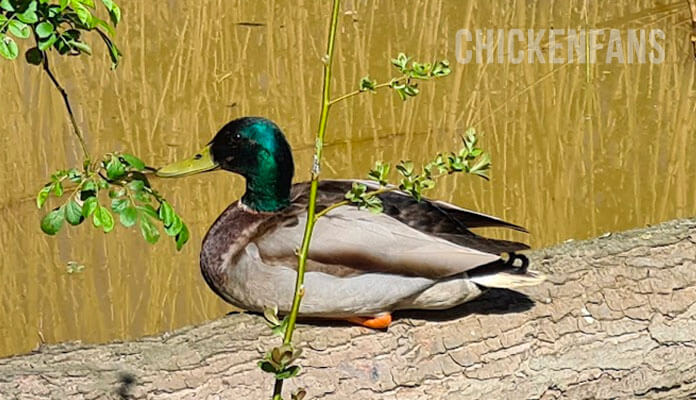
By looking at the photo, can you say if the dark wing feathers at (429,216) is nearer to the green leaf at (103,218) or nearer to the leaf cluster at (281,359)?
the green leaf at (103,218)

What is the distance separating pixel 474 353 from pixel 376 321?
9.1 inches

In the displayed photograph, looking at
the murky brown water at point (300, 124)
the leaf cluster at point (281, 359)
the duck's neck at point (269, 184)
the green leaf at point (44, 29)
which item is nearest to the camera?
the leaf cluster at point (281, 359)

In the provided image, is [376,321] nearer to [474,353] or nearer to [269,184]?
[474,353]

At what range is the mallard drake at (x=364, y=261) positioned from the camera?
112 inches

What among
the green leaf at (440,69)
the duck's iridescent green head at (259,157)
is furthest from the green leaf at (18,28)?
the duck's iridescent green head at (259,157)

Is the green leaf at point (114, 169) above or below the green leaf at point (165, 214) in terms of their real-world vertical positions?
above

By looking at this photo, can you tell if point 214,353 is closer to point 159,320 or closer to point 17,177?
point 159,320

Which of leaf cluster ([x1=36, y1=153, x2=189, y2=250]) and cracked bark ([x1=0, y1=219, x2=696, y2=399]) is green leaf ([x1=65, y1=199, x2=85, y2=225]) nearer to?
leaf cluster ([x1=36, y1=153, x2=189, y2=250])

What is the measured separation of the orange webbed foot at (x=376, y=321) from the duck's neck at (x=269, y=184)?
37cm

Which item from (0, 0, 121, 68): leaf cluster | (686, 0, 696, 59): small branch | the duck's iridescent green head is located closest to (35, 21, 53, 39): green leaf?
(0, 0, 121, 68): leaf cluster

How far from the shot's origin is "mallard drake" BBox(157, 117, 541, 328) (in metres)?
2.85

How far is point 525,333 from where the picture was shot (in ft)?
9.54

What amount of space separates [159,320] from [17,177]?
0.72 meters

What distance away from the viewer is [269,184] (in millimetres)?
3098
